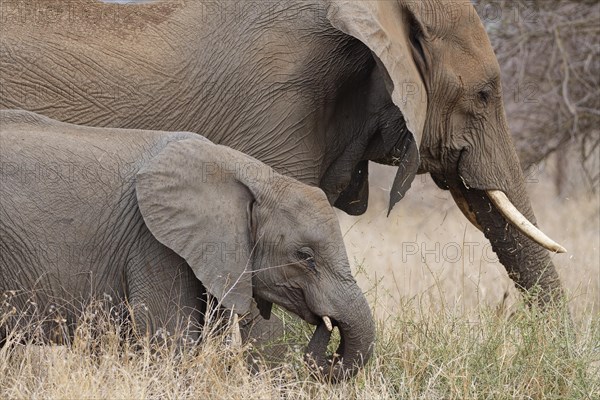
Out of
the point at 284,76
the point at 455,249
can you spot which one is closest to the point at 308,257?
the point at 284,76

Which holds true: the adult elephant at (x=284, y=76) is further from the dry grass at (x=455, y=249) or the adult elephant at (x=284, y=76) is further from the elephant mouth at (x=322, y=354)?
the elephant mouth at (x=322, y=354)

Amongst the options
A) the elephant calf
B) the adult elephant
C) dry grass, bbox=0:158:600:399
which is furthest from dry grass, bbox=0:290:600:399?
the adult elephant

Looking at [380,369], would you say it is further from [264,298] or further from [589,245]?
[589,245]

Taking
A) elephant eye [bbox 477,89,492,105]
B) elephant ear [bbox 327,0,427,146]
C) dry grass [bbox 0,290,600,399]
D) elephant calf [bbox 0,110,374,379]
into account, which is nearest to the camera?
dry grass [bbox 0,290,600,399]

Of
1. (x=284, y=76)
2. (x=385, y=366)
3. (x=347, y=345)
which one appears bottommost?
(x=385, y=366)

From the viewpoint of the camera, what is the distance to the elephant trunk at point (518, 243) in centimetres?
533

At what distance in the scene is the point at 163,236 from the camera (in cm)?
414

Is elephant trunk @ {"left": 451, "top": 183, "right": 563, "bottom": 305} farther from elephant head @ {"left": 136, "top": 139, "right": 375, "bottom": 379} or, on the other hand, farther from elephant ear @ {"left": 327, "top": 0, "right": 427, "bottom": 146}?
elephant head @ {"left": 136, "top": 139, "right": 375, "bottom": 379}

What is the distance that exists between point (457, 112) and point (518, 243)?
614 mm

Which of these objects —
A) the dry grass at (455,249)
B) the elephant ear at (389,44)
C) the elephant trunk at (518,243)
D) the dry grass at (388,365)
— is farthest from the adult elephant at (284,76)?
the dry grass at (455,249)

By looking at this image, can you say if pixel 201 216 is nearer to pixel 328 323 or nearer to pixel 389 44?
pixel 328 323

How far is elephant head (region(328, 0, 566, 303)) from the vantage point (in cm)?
475

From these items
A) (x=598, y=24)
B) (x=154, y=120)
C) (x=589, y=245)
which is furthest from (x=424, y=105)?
(x=598, y=24)

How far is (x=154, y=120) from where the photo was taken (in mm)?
4832
